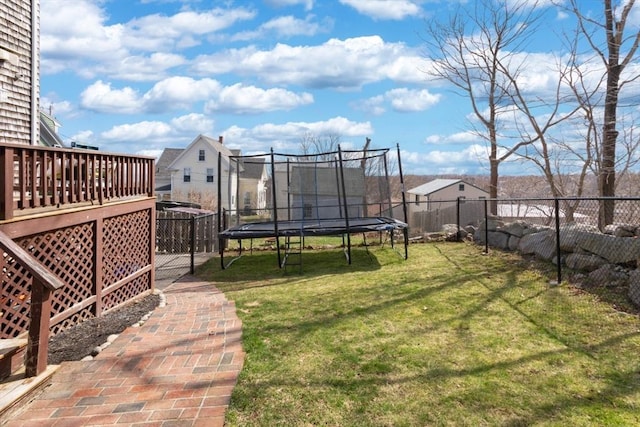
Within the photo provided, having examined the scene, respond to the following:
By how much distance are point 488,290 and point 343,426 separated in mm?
3742

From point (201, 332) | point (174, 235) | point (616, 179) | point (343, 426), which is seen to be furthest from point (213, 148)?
point (343, 426)

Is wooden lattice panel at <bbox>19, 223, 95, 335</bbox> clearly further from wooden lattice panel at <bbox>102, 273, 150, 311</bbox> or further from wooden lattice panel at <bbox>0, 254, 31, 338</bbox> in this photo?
wooden lattice panel at <bbox>102, 273, 150, 311</bbox>

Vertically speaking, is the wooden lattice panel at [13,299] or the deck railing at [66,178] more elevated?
the deck railing at [66,178]

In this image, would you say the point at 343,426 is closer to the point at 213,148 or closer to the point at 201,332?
the point at 201,332

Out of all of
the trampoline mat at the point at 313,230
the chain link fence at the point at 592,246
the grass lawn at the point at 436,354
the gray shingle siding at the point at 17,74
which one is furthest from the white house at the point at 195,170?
the grass lawn at the point at 436,354

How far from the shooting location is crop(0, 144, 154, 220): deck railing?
11.4 ft

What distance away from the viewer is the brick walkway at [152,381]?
264cm

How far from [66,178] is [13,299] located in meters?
1.80

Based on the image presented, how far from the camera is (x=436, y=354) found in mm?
3547

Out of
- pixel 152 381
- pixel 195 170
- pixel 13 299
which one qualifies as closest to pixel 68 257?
pixel 13 299

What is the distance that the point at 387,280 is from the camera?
21.2 feet

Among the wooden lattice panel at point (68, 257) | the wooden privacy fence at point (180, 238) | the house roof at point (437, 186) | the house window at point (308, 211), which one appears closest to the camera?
the wooden lattice panel at point (68, 257)

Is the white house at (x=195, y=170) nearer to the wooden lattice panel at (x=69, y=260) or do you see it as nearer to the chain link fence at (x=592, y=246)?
the chain link fence at (x=592, y=246)

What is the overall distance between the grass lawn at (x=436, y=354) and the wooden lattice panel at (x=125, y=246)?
1.35 m
